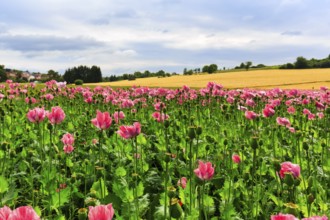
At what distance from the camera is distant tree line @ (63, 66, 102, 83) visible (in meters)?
81.0

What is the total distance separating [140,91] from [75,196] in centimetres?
603

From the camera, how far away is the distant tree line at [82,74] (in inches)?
3189

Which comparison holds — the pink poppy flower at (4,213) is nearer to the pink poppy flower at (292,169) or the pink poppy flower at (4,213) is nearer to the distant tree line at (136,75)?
the pink poppy flower at (292,169)

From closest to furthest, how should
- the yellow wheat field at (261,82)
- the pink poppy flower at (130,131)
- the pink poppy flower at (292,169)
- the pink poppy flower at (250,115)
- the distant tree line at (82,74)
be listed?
the pink poppy flower at (292,169), the pink poppy flower at (130,131), the pink poppy flower at (250,115), the yellow wheat field at (261,82), the distant tree line at (82,74)

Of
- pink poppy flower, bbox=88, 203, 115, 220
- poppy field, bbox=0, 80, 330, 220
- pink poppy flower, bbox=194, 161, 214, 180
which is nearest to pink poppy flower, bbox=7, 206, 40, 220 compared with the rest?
poppy field, bbox=0, 80, 330, 220

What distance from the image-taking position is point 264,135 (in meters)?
7.03

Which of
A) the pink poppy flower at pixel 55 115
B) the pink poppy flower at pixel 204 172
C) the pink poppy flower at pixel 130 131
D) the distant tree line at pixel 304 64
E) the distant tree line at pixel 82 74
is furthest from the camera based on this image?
the distant tree line at pixel 304 64

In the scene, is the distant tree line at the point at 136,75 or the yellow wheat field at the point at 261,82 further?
the distant tree line at the point at 136,75

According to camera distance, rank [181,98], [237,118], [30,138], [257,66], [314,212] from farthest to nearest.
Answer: [257,66], [181,98], [237,118], [30,138], [314,212]

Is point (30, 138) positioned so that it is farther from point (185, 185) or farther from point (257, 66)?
point (257, 66)

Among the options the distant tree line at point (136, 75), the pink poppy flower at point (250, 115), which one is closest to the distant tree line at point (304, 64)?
the distant tree line at point (136, 75)

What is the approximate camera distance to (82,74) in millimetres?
82562

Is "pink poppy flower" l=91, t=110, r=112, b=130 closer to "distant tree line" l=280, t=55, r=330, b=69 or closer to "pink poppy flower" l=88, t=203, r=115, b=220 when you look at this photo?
"pink poppy flower" l=88, t=203, r=115, b=220

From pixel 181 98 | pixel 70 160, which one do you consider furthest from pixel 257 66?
pixel 70 160
